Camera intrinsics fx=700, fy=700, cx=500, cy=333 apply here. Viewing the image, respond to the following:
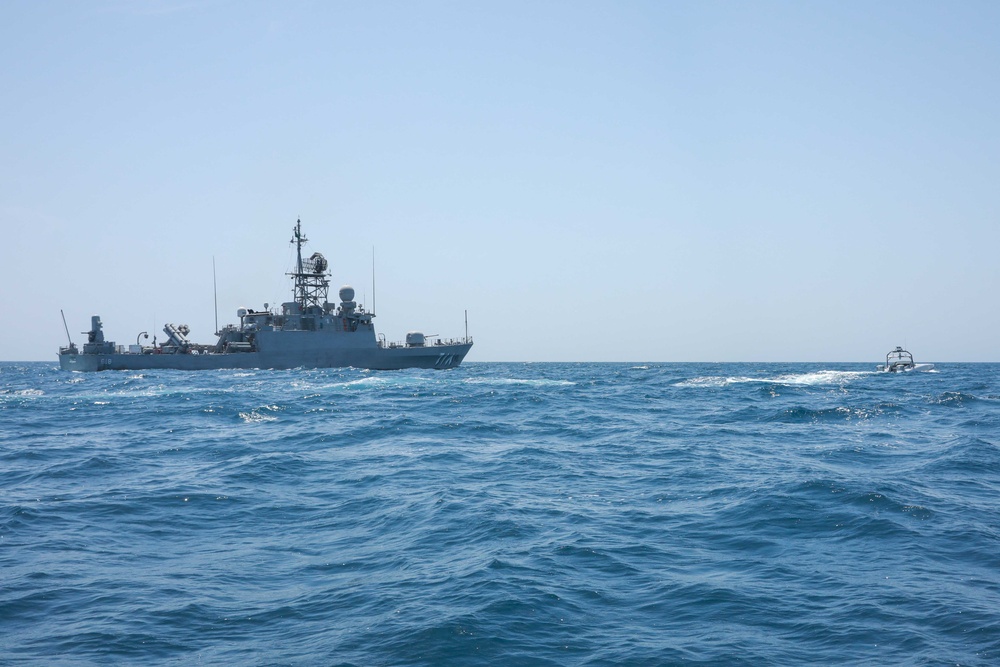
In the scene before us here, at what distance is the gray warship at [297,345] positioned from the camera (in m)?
71.8

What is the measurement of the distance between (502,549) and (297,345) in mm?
65271

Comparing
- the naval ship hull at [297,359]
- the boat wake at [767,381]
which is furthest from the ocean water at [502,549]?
the naval ship hull at [297,359]

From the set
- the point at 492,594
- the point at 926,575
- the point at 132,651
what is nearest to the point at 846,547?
the point at 926,575

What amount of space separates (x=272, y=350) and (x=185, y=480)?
193ft

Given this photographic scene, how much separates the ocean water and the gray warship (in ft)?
163

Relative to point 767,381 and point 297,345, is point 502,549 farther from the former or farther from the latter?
point 297,345

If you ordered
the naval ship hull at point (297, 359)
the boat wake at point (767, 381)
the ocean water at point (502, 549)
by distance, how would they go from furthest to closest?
the naval ship hull at point (297, 359) → the boat wake at point (767, 381) → the ocean water at point (502, 549)

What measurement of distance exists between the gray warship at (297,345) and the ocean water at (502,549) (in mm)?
49781

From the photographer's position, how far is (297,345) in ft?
235

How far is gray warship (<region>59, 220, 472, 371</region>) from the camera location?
7175 cm

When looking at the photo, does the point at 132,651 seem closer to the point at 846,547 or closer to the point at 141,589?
the point at 141,589

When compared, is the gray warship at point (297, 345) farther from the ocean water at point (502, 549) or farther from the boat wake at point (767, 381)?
the ocean water at point (502, 549)

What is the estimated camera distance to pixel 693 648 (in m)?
6.67

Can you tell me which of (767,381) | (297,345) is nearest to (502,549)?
(767,381)
